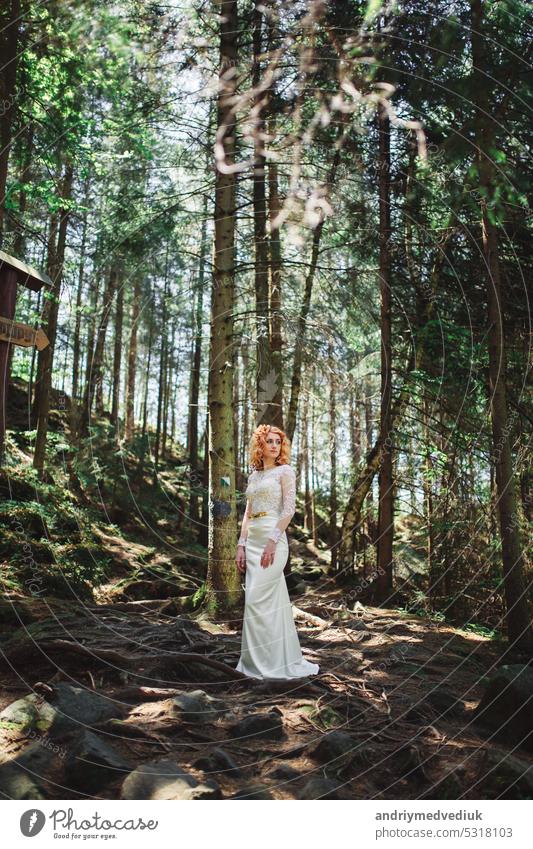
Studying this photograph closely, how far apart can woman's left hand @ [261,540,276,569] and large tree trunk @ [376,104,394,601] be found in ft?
15.5

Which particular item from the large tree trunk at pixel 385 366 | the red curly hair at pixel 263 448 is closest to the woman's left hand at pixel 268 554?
the red curly hair at pixel 263 448

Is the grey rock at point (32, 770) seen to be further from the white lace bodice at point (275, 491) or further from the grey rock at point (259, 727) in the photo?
the white lace bodice at point (275, 491)

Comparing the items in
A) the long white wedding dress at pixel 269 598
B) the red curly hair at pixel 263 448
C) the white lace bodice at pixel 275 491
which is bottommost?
the long white wedding dress at pixel 269 598

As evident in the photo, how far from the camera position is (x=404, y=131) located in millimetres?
10508

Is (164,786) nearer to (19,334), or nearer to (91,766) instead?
(91,766)

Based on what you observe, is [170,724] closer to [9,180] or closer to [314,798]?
[314,798]

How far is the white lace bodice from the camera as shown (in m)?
6.37

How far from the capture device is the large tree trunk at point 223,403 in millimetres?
8984

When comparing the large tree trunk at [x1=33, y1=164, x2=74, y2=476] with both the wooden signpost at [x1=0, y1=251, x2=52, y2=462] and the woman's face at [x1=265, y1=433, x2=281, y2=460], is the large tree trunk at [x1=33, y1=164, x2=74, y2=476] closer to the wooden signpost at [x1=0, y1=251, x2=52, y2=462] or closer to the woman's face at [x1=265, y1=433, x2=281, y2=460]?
the wooden signpost at [x1=0, y1=251, x2=52, y2=462]

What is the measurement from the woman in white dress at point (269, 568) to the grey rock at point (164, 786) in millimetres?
2493

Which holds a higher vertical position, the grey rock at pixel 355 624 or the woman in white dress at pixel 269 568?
the woman in white dress at pixel 269 568

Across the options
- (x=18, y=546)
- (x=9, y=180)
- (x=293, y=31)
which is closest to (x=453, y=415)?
(x=293, y=31)

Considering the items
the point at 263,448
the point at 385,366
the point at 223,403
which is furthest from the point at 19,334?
the point at 385,366
